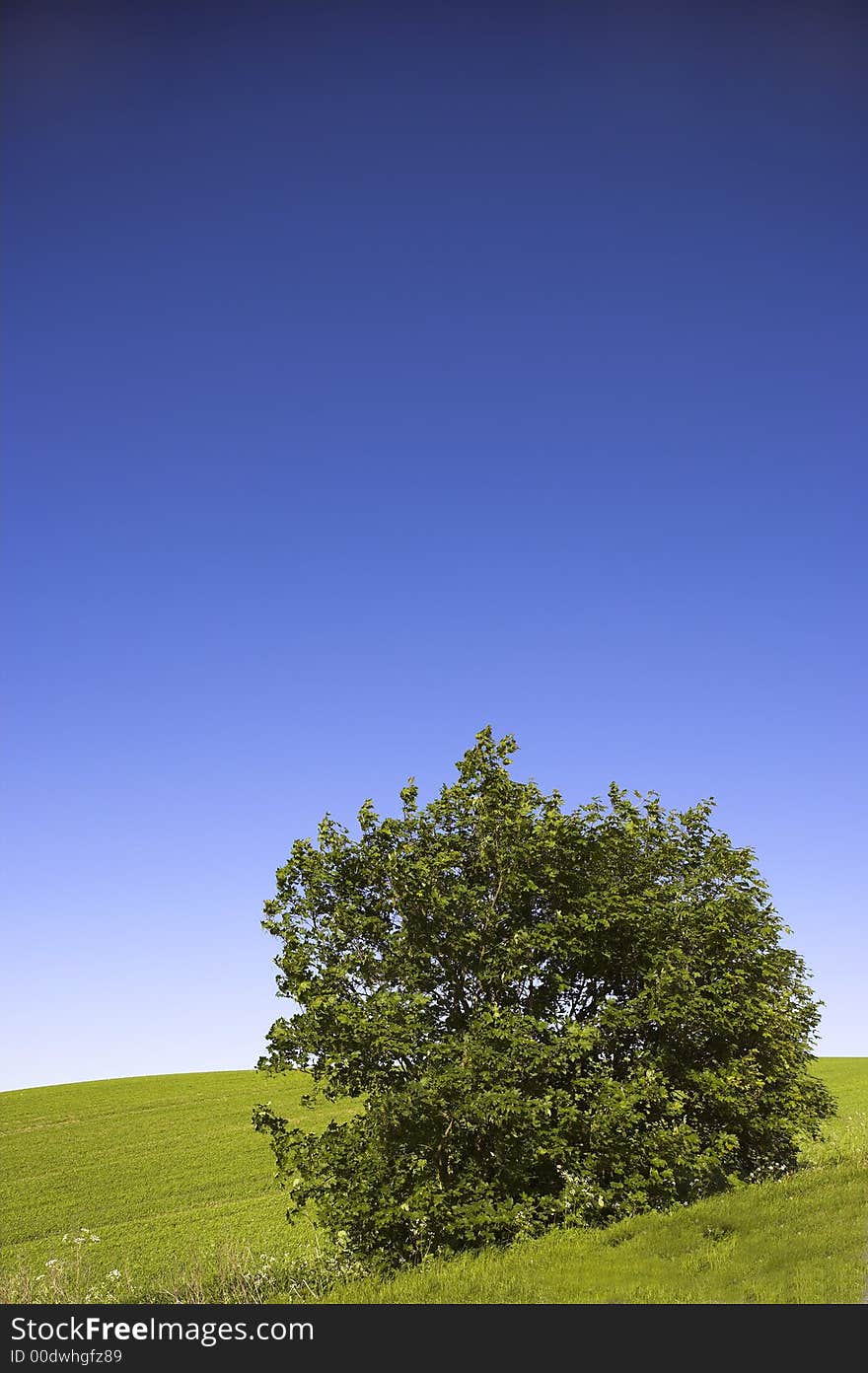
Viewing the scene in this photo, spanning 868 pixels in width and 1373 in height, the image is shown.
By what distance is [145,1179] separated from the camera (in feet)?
127

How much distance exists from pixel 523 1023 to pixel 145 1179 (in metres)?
30.1

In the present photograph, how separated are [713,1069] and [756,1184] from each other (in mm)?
2270

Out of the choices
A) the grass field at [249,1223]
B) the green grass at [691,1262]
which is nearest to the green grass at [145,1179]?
the grass field at [249,1223]

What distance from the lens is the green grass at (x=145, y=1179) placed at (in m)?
27.4

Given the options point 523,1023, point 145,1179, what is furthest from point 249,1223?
point 523,1023

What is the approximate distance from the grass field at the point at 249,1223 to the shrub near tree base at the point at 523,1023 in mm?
1258

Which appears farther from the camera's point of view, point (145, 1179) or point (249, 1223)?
point (145, 1179)

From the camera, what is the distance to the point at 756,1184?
57.7ft

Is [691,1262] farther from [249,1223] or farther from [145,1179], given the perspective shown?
[145,1179]

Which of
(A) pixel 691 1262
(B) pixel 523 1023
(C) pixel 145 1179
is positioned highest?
(B) pixel 523 1023

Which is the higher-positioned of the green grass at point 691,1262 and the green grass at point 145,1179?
the green grass at point 691,1262

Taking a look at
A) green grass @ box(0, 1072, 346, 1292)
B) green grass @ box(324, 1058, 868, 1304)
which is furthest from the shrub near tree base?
green grass @ box(0, 1072, 346, 1292)

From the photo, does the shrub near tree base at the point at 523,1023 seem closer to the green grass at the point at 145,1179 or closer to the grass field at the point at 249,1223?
the grass field at the point at 249,1223
